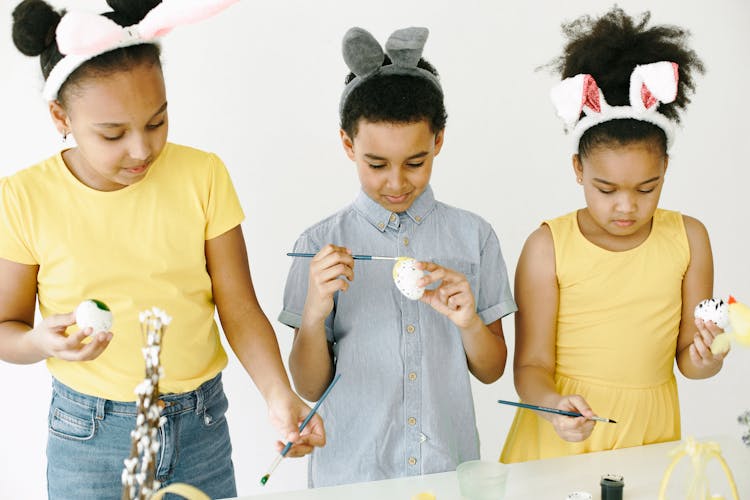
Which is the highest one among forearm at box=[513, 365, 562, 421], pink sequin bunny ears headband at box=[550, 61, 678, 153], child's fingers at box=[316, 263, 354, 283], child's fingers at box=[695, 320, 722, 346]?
pink sequin bunny ears headband at box=[550, 61, 678, 153]

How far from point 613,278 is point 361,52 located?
81 centimetres

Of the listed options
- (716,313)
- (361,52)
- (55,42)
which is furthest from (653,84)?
(55,42)

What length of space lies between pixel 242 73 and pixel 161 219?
3.61 ft

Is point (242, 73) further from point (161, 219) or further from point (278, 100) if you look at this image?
point (161, 219)

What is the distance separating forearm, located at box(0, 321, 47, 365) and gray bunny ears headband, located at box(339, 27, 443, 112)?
87cm

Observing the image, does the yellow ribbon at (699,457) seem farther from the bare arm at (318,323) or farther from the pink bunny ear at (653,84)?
the pink bunny ear at (653,84)

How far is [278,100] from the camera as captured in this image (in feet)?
8.95

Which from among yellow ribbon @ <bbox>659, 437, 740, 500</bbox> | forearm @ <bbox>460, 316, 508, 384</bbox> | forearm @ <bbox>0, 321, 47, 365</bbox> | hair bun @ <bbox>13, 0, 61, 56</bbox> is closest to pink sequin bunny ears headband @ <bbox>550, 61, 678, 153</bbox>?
forearm @ <bbox>460, 316, 508, 384</bbox>

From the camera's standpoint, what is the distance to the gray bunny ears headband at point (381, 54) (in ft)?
6.07

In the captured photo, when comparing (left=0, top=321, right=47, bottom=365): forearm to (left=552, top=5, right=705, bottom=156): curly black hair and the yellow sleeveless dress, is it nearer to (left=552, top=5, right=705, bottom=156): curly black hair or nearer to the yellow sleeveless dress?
the yellow sleeveless dress

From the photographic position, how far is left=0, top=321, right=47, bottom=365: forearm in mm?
1560

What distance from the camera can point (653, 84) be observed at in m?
1.87

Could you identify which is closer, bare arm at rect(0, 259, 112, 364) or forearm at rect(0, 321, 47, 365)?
bare arm at rect(0, 259, 112, 364)

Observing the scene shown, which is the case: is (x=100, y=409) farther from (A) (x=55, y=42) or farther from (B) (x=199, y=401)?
(A) (x=55, y=42)
